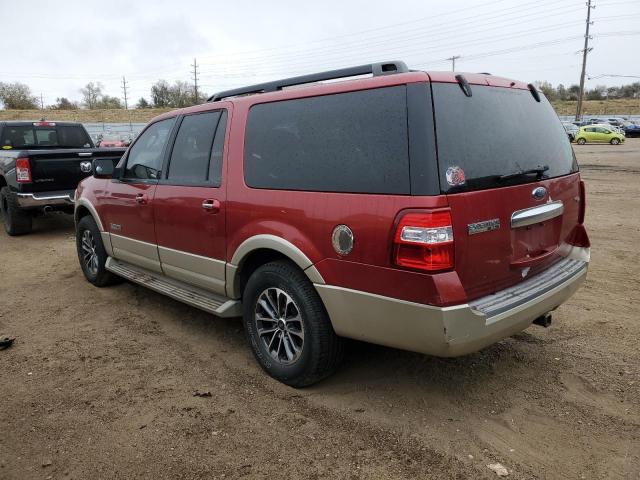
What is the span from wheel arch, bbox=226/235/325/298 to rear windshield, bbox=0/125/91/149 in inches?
310

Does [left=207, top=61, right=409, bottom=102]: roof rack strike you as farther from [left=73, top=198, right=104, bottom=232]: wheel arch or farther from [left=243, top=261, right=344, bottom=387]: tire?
[left=73, top=198, right=104, bottom=232]: wheel arch

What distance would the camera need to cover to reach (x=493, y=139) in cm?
289

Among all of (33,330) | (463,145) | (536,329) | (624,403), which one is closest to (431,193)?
(463,145)

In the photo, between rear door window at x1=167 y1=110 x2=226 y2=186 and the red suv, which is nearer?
the red suv

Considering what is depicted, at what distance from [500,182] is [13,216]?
27.6ft

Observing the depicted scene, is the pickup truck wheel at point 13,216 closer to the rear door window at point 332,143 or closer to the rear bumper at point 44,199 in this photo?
the rear bumper at point 44,199

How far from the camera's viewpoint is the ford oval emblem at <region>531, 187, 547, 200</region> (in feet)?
10.0

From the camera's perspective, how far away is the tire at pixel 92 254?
216 inches

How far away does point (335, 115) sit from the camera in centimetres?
302

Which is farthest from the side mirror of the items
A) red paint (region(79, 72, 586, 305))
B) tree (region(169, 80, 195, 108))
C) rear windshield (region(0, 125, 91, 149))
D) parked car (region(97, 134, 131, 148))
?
tree (region(169, 80, 195, 108))

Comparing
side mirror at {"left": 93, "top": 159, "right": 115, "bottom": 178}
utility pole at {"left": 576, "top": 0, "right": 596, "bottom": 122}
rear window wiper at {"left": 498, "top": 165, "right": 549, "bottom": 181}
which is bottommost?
rear window wiper at {"left": 498, "top": 165, "right": 549, "bottom": 181}

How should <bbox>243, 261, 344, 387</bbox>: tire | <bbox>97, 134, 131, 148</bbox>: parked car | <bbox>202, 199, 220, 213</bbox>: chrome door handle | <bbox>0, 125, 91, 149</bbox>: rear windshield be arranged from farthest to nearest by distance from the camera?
<bbox>97, 134, 131, 148</bbox>: parked car
<bbox>0, 125, 91, 149</bbox>: rear windshield
<bbox>202, 199, 220, 213</bbox>: chrome door handle
<bbox>243, 261, 344, 387</bbox>: tire

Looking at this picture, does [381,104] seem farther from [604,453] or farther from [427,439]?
[604,453]

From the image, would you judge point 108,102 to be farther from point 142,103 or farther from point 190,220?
point 190,220
